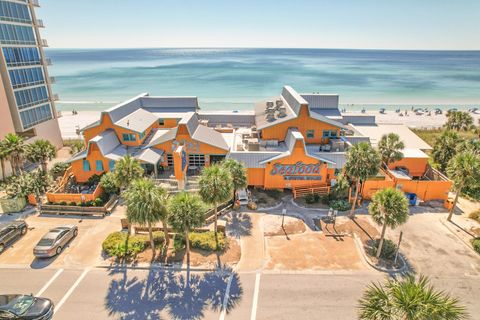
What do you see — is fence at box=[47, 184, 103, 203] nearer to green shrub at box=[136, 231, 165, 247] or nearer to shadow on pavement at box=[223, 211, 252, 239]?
green shrub at box=[136, 231, 165, 247]

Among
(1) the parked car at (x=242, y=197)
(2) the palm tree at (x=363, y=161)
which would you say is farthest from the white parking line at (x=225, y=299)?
(2) the palm tree at (x=363, y=161)

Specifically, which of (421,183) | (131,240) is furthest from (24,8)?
(421,183)

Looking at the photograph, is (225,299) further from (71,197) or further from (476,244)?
(476,244)

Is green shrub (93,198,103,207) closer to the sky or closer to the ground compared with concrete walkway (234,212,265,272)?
closer to the sky

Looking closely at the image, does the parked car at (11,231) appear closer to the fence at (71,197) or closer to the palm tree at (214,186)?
the fence at (71,197)

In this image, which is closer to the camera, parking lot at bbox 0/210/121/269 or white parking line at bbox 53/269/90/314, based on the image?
white parking line at bbox 53/269/90/314

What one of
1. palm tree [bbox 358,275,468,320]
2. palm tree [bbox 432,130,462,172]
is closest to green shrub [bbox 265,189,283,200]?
palm tree [bbox 358,275,468,320]
